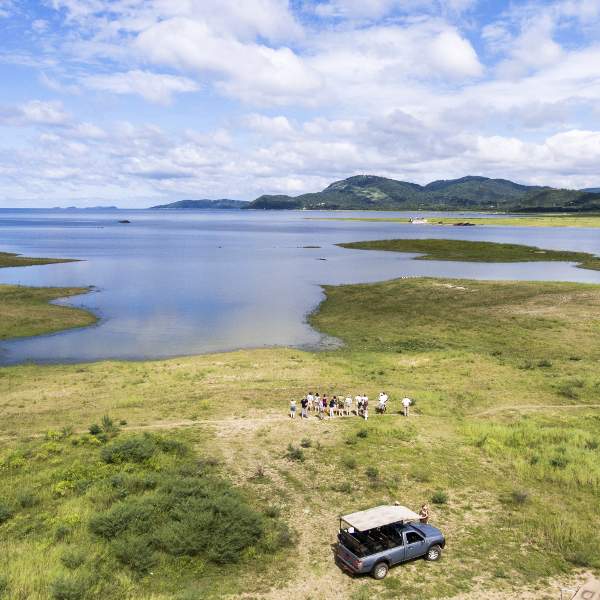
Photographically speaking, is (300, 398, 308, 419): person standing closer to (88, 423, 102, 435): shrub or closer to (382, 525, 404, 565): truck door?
(88, 423, 102, 435): shrub

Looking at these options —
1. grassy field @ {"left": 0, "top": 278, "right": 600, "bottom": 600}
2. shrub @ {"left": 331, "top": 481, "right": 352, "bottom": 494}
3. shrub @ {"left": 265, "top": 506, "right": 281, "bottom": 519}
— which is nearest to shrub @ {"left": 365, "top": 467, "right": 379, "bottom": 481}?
grassy field @ {"left": 0, "top": 278, "right": 600, "bottom": 600}

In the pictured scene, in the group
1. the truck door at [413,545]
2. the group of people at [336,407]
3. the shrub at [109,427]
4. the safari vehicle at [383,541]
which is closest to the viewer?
the safari vehicle at [383,541]

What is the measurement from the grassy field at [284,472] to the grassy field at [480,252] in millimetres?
92428

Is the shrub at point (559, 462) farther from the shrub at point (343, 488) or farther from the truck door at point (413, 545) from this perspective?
the truck door at point (413, 545)

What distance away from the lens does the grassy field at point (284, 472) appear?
63.1 ft

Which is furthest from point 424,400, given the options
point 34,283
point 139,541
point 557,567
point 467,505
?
point 34,283

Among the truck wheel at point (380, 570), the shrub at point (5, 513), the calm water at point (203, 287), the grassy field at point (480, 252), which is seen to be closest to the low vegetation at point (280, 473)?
the shrub at point (5, 513)

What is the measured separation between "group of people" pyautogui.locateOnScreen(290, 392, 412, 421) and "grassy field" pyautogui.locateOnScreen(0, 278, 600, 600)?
1.14 meters

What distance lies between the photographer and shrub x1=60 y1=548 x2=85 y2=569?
18734 millimetres

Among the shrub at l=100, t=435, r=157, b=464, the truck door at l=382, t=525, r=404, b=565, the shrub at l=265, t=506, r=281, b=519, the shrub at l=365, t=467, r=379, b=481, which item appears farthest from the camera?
the shrub at l=100, t=435, r=157, b=464

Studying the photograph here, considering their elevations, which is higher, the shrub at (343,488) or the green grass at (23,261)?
the green grass at (23,261)

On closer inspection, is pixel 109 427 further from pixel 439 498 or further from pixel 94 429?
pixel 439 498

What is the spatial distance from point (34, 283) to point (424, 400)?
95.9 metres

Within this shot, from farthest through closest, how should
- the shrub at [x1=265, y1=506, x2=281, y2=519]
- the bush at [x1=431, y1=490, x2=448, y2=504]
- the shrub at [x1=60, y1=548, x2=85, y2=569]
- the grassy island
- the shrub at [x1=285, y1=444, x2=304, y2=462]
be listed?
the grassy island → the shrub at [x1=285, y1=444, x2=304, y2=462] → the bush at [x1=431, y1=490, x2=448, y2=504] → the shrub at [x1=265, y1=506, x2=281, y2=519] → the shrub at [x1=60, y1=548, x2=85, y2=569]
